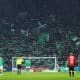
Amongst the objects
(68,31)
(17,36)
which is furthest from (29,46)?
(68,31)

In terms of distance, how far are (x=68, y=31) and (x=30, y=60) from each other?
5.13 meters

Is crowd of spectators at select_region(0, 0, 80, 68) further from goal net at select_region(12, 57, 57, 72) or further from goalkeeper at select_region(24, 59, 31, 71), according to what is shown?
goalkeeper at select_region(24, 59, 31, 71)

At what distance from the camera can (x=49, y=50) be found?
39.8 metres

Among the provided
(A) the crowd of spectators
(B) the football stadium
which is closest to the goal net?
(B) the football stadium

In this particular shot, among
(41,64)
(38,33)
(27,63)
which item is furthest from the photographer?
(38,33)

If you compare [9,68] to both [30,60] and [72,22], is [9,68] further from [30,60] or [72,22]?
[72,22]

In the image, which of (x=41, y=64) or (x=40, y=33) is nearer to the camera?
(x=41, y=64)

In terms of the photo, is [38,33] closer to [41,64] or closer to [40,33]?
[40,33]

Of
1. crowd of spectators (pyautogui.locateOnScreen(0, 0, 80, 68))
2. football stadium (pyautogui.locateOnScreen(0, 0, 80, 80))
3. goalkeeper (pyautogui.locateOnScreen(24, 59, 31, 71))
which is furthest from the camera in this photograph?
crowd of spectators (pyautogui.locateOnScreen(0, 0, 80, 68))

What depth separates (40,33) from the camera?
41062mm

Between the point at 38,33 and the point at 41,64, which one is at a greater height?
the point at 38,33

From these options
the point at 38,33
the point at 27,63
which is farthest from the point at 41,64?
the point at 38,33

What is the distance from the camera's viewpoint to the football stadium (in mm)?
38562

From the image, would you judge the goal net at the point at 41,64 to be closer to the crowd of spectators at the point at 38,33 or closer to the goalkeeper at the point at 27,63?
the goalkeeper at the point at 27,63
